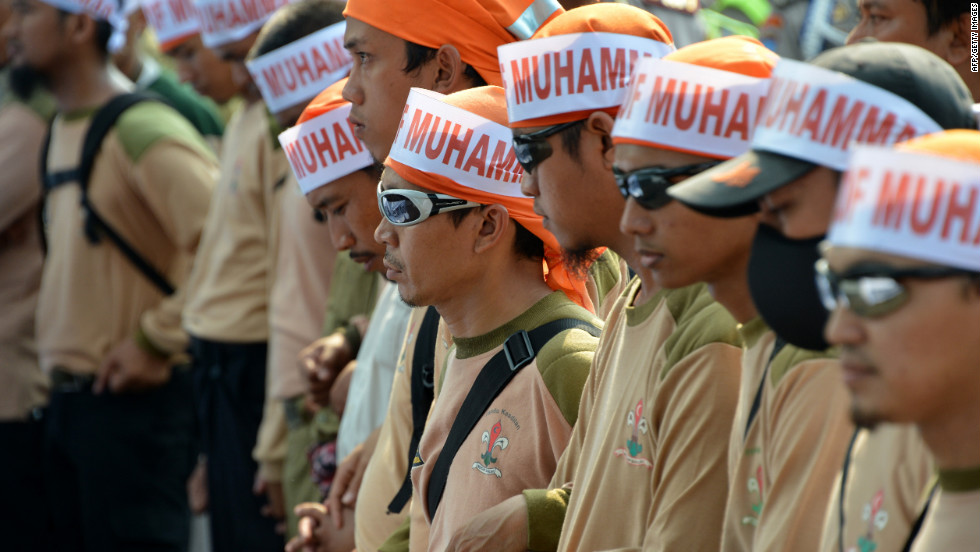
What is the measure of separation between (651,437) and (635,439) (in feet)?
0.23

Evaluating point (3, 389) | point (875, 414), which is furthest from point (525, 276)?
point (3, 389)

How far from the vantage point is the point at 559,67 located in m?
3.37

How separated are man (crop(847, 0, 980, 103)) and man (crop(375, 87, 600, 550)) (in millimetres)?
1197

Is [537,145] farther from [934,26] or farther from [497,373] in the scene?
[934,26]

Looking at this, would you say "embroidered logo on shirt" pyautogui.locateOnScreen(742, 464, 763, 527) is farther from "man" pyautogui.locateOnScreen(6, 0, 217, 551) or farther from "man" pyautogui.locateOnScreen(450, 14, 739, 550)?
"man" pyautogui.locateOnScreen(6, 0, 217, 551)

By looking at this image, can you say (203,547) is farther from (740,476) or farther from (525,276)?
(740,476)

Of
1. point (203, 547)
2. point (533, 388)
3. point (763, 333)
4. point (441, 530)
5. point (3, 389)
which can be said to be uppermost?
point (763, 333)

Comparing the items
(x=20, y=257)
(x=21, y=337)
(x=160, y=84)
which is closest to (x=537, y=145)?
(x=21, y=337)

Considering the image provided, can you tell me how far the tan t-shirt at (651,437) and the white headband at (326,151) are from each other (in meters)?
1.73

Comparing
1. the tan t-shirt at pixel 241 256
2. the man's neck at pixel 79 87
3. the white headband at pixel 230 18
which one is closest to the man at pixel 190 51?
the man's neck at pixel 79 87

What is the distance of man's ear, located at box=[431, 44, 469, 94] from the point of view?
4426mm

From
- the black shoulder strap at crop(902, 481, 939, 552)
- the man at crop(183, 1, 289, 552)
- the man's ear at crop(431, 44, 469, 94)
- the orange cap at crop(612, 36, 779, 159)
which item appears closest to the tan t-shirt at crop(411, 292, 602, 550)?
the orange cap at crop(612, 36, 779, 159)

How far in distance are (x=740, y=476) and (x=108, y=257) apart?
5179 mm

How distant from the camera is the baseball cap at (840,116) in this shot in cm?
230
